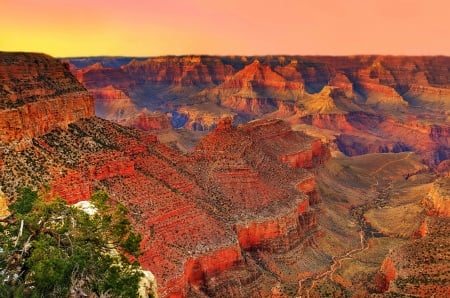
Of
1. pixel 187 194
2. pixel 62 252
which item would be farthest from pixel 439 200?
pixel 62 252

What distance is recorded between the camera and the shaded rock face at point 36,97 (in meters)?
48.7

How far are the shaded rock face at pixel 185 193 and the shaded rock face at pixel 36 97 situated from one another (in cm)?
53

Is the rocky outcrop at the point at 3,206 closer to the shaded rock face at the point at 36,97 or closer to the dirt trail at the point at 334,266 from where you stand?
the shaded rock face at the point at 36,97

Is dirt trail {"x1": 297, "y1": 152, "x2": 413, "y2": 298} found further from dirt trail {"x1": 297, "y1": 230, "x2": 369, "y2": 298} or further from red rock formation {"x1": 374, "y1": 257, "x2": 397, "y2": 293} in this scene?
red rock formation {"x1": 374, "y1": 257, "x2": 397, "y2": 293}

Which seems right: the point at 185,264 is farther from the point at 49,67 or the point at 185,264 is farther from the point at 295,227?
the point at 49,67

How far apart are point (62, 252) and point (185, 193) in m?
39.1

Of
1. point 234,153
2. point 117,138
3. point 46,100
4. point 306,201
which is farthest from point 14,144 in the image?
point 306,201

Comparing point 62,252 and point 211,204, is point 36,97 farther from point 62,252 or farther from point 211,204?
point 62,252

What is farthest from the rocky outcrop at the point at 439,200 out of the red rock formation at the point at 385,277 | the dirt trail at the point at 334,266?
the red rock formation at the point at 385,277

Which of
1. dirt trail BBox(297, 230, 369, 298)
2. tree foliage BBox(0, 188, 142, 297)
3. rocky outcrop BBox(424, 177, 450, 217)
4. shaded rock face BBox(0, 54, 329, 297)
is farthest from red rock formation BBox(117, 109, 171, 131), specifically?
tree foliage BBox(0, 188, 142, 297)

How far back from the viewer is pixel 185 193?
203 ft

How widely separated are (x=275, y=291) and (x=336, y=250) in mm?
27527

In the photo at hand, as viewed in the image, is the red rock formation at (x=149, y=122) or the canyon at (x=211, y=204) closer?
the canyon at (x=211, y=204)

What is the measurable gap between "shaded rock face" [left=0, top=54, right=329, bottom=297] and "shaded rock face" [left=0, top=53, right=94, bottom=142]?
1.72ft
